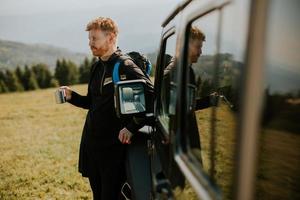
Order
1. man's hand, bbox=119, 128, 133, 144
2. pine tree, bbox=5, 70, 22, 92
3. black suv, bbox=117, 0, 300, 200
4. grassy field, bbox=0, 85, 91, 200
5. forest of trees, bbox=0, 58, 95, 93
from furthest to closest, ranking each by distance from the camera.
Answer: forest of trees, bbox=0, 58, 95, 93, pine tree, bbox=5, 70, 22, 92, grassy field, bbox=0, 85, 91, 200, man's hand, bbox=119, 128, 133, 144, black suv, bbox=117, 0, 300, 200

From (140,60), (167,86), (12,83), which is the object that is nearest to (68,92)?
(140,60)

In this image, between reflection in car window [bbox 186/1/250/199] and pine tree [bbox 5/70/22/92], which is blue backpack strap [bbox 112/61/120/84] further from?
pine tree [bbox 5/70/22/92]

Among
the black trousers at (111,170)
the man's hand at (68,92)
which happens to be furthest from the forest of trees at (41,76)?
the black trousers at (111,170)

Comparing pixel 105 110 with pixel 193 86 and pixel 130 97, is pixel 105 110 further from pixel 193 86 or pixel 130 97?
pixel 193 86

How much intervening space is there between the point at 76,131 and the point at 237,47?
44.7ft

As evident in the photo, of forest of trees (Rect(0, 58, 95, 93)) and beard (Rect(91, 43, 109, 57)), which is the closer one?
beard (Rect(91, 43, 109, 57))

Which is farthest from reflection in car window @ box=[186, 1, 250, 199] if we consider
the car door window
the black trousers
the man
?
the black trousers

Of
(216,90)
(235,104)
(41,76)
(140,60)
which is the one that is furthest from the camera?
(41,76)

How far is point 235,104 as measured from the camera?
4.47ft

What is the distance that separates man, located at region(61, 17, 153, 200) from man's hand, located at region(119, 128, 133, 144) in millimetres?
83

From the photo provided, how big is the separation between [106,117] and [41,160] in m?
6.64

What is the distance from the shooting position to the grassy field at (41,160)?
737 centimetres

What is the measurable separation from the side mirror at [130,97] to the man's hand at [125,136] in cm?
45

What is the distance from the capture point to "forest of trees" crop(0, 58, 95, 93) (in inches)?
2510
